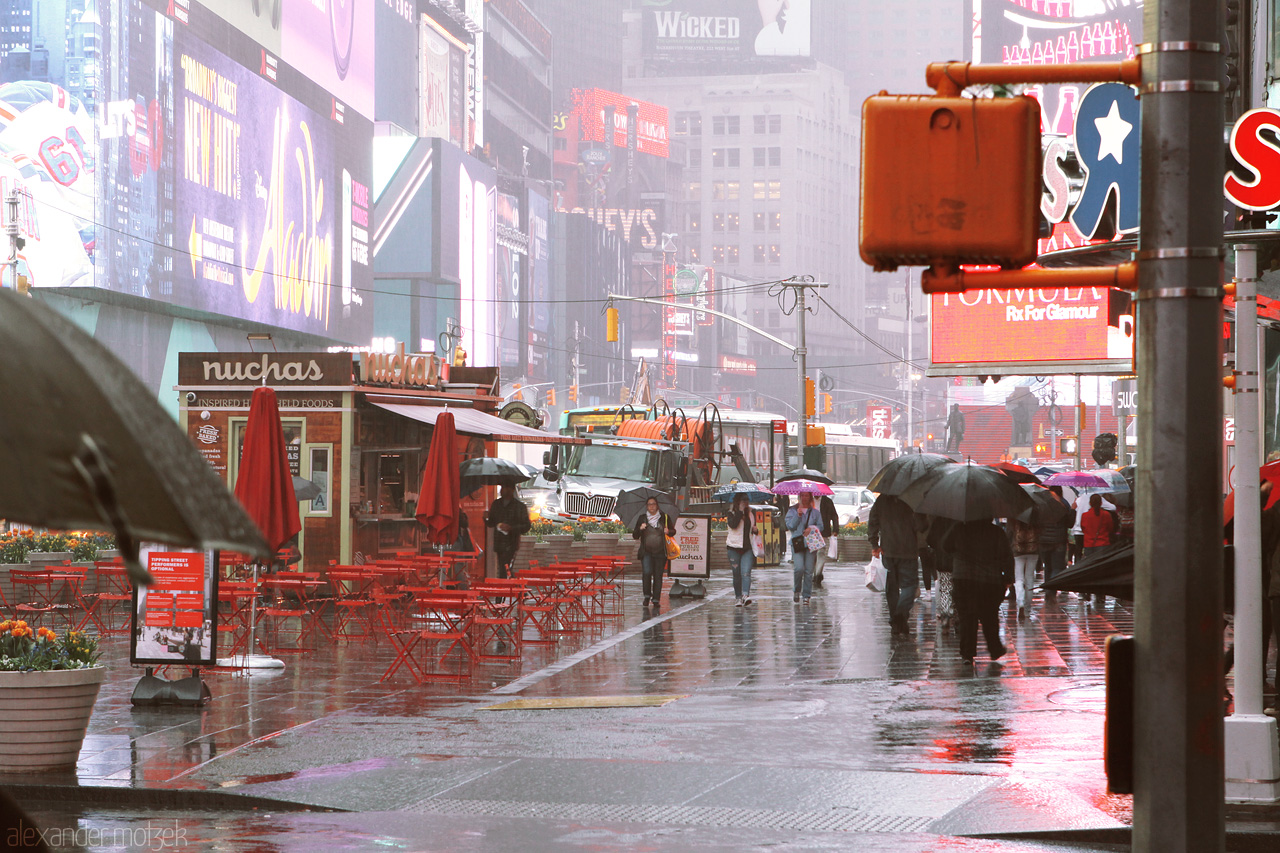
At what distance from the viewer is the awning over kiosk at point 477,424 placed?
23938mm

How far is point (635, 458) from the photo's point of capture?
33438mm

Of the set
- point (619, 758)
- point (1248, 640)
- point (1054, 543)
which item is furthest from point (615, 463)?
point (1248, 640)

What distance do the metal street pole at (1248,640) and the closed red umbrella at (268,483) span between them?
9993mm

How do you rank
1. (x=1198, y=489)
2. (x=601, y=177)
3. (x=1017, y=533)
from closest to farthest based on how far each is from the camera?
(x=1198, y=489) < (x=1017, y=533) < (x=601, y=177)

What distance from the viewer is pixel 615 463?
33.7m

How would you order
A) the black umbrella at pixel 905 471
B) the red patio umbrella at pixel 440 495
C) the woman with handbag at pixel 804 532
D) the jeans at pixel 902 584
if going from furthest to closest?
the woman with handbag at pixel 804 532
the red patio umbrella at pixel 440 495
the jeans at pixel 902 584
the black umbrella at pixel 905 471

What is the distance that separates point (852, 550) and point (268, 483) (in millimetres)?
25709

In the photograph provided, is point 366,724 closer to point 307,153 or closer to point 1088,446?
point 307,153

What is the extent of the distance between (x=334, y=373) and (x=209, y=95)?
39.6 metres

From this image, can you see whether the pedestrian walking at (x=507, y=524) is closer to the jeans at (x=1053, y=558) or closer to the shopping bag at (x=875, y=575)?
the shopping bag at (x=875, y=575)

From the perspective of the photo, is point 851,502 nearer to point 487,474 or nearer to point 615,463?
point 615,463

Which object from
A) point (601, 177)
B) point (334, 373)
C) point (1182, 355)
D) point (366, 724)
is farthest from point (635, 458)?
point (601, 177)

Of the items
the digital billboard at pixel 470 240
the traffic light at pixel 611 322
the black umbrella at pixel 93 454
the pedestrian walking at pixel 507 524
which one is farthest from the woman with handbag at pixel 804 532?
the digital billboard at pixel 470 240

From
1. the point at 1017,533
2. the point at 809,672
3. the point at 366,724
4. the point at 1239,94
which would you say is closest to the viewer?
the point at 366,724
